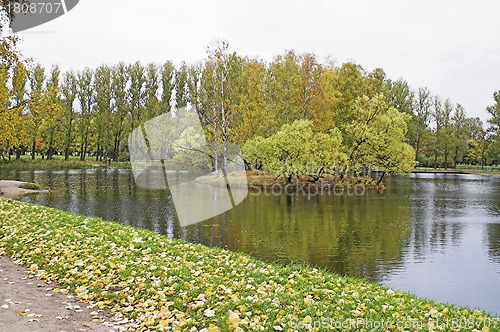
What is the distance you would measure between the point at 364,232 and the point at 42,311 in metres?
12.5

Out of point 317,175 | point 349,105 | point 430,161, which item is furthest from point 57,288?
point 430,161

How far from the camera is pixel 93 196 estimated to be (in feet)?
84.0

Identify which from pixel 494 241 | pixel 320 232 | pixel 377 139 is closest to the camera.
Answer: pixel 494 241

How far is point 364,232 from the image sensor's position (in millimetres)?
16125

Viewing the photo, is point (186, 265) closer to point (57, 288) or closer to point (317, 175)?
point (57, 288)

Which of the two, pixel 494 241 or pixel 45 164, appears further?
pixel 45 164

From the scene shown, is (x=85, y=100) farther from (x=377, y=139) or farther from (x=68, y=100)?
(x=377, y=139)

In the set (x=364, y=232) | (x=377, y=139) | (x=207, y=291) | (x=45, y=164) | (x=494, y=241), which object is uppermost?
(x=377, y=139)

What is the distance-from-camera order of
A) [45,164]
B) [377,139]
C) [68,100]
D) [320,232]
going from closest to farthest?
[320,232] → [377,139] → [45,164] → [68,100]

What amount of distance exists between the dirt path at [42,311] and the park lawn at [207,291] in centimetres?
24

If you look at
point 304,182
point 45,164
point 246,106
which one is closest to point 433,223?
point 304,182

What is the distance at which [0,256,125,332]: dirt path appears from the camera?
552 cm

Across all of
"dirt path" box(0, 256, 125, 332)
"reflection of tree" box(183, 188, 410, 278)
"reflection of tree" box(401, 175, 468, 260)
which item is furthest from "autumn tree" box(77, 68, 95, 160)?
"dirt path" box(0, 256, 125, 332)

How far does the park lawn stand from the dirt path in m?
0.24
